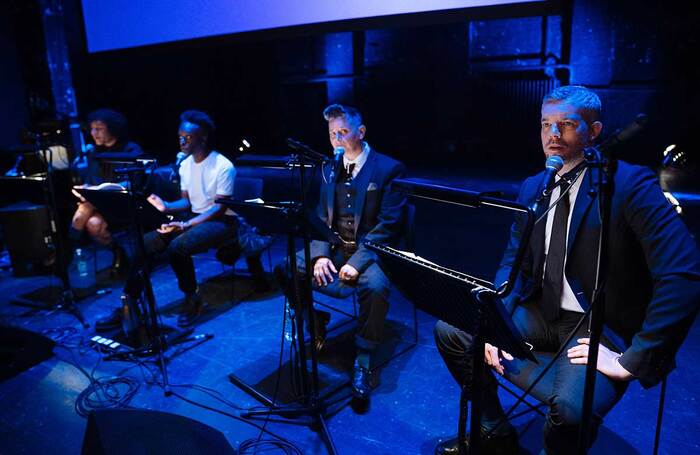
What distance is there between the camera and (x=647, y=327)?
1.72 metres

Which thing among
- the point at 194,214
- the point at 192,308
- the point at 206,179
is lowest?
the point at 192,308

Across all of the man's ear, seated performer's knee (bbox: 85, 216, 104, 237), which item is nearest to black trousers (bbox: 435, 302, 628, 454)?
the man's ear

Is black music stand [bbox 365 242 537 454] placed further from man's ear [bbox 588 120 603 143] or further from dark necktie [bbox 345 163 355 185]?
dark necktie [bbox 345 163 355 185]

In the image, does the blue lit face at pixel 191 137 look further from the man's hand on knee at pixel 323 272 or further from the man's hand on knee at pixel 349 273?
the man's hand on knee at pixel 349 273

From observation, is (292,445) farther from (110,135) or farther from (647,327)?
(110,135)

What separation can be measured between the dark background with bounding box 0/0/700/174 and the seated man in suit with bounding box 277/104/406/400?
1762mm

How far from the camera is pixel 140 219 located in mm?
3188

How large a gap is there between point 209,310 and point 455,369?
2463mm

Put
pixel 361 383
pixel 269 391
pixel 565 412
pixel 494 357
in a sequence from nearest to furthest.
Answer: pixel 565 412, pixel 494 357, pixel 361 383, pixel 269 391

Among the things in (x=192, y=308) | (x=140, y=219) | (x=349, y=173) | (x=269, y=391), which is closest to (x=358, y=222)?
(x=349, y=173)

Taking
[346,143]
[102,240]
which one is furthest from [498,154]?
[102,240]

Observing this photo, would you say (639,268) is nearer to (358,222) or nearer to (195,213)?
(358,222)

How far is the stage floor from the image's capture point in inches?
97.0

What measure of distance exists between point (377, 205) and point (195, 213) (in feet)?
5.81
